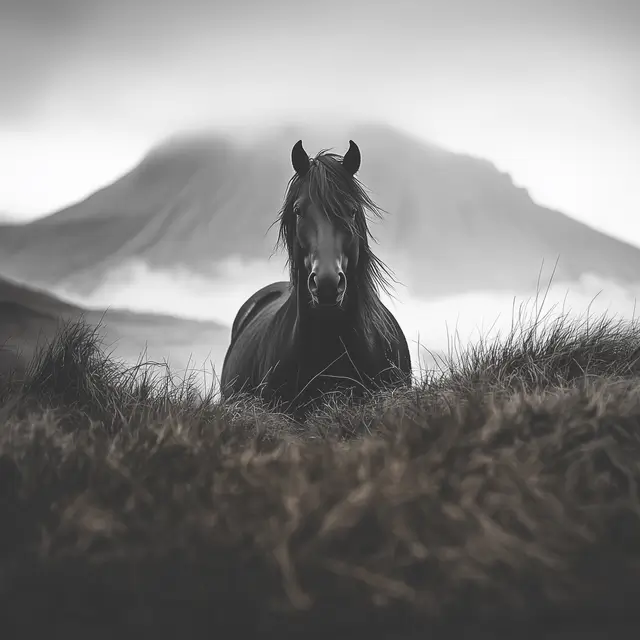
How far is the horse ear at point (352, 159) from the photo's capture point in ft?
14.4

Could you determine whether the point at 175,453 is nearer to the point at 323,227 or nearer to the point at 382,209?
the point at 323,227

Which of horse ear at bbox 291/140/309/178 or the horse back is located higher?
Result: horse ear at bbox 291/140/309/178

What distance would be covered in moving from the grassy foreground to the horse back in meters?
4.08

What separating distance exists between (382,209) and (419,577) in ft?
9.87

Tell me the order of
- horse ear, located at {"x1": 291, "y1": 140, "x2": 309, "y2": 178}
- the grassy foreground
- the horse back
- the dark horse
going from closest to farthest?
the grassy foreground
the dark horse
horse ear, located at {"x1": 291, "y1": 140, "x2": 309, "y2": 178}
the horse back

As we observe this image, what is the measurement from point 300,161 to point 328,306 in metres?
1.10

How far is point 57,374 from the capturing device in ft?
12.2

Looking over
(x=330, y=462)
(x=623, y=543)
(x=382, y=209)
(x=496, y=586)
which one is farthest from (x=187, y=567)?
(x=382, y=209)

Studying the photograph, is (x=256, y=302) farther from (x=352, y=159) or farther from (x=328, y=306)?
(x=328, y=306)

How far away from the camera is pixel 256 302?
6715 millimetres

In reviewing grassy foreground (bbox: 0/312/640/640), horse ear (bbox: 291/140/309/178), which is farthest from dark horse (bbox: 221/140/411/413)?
grassy foreground (bbox: 0/312/640/640)

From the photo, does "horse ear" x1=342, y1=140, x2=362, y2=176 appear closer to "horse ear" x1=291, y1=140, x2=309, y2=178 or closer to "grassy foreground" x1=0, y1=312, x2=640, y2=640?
"horse ear" x1=291, y1=140, x2=309, y2=178

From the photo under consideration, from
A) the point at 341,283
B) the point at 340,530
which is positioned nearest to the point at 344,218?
the point at 341,283

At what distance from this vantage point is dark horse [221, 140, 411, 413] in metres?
4.04
